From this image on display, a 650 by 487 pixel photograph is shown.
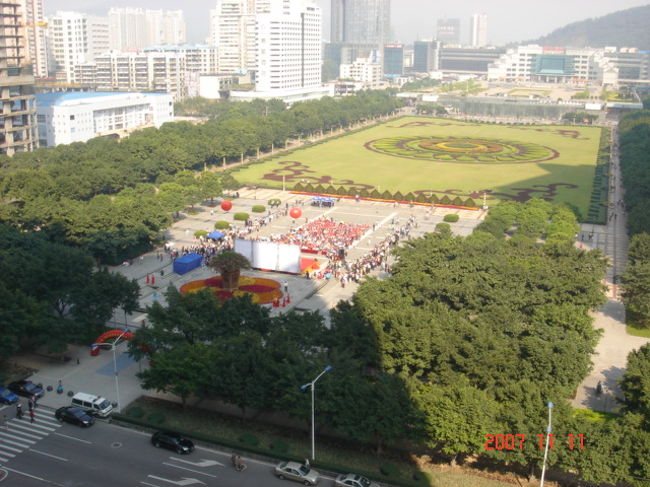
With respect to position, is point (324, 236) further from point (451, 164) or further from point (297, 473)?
point (451, 164)

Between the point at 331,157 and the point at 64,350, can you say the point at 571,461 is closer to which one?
the point at 64,350

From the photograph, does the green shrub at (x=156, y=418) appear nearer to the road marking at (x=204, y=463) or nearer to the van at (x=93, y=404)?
the van at (x=93, y=404)

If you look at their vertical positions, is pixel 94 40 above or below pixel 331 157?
above

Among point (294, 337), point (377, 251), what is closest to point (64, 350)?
point (294, 337)

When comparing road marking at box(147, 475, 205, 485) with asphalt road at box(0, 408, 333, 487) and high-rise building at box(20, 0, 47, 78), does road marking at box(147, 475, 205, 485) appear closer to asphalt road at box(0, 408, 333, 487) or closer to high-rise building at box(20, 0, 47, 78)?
asphalt road at box(0, 408, 333, 487)
